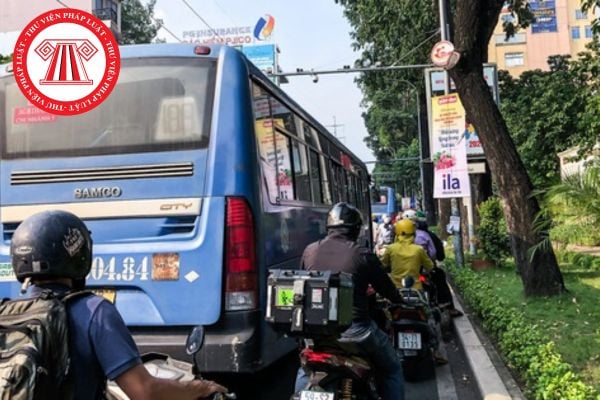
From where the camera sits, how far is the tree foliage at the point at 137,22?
147 ft

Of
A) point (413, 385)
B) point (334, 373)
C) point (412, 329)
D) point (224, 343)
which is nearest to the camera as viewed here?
point (334, 373)

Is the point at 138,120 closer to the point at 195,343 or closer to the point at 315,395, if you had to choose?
the point at 315,395

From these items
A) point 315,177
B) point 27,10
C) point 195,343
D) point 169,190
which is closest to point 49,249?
point 195,343

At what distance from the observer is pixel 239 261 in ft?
15.0

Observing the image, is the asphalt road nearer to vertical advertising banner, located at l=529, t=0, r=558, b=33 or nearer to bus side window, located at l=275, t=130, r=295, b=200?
bus side window, located at l=275, t=130, r=295, b=200

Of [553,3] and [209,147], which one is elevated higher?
[553,3]

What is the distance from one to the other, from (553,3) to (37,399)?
72062 millimetres

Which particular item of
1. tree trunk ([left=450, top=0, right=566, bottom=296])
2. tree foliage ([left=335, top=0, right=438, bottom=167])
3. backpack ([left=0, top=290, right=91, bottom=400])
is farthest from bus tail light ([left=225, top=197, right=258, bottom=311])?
tree foliage ([left=335, top=0, right=438, bottom=167])

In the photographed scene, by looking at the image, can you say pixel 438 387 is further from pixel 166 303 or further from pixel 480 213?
pixel 480 213

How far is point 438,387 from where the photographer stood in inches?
232

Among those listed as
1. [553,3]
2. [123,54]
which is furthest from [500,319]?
[553,3]

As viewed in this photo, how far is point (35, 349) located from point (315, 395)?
2134mm

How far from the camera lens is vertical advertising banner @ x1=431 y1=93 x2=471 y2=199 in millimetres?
12461

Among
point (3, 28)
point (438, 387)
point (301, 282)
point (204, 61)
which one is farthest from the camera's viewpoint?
point (3, 28)
